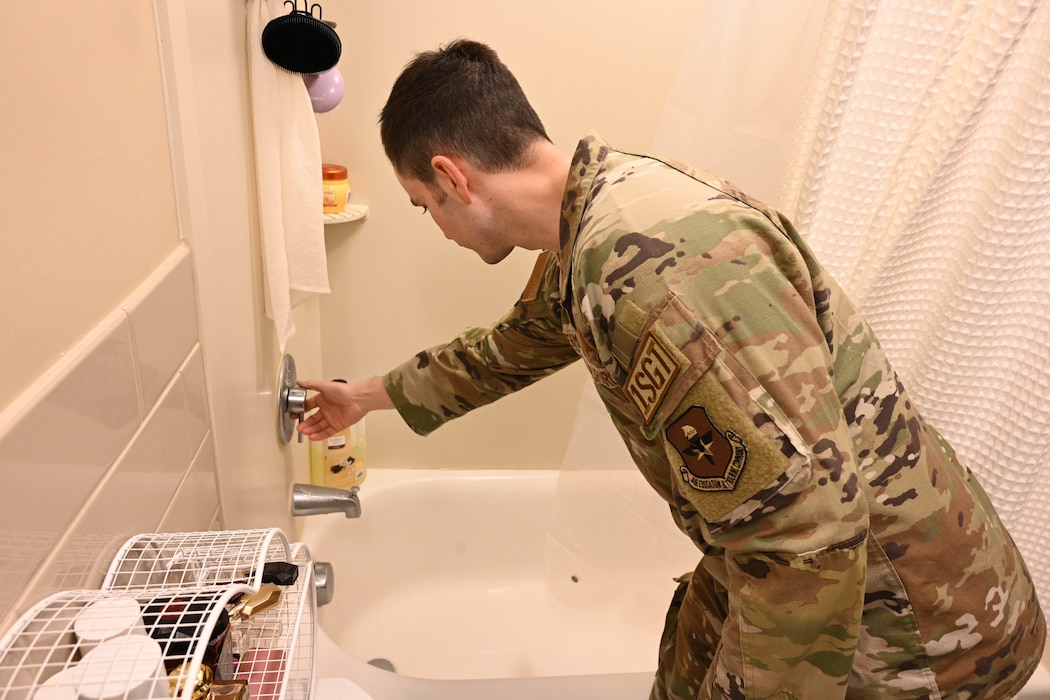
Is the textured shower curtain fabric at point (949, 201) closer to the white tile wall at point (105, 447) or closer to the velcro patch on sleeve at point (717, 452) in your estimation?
the velcro patch on sleeve at point (717, 452)

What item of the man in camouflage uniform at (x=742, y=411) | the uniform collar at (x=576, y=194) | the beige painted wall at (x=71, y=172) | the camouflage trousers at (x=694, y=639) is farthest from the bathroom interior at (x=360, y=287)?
the uniform collar at (x=576, y=194)

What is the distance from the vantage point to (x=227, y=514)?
2.47 feet

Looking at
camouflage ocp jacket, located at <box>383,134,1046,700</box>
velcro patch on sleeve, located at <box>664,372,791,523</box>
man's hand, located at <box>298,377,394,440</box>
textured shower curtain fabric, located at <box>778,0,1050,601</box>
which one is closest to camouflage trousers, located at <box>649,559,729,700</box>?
camouflage ocp jacket, located at <box>383,134,1046,700</box>

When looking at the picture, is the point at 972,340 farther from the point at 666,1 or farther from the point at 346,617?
the point at 346,617

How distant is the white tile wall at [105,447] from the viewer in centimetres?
35

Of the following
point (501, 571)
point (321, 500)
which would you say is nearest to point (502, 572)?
point (501, 571)

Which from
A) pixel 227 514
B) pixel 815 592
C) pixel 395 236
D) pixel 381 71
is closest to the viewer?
pixel 815 592

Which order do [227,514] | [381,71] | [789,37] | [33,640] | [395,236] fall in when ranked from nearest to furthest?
[33,640]
[227,514]
[789,37]
[381,71]
[395,236]

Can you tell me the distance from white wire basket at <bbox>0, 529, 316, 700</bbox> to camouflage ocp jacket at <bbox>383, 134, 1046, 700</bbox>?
362mm

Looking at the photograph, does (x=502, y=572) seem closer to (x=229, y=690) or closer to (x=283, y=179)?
(x=283, y=179)

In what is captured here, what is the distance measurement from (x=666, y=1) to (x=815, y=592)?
1174mm

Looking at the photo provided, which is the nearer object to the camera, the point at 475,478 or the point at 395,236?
the point at 395,236

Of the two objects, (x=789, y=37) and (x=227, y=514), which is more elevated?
(x=789, y=37)

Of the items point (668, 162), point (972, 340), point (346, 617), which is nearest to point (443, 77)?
point (668, 162)
